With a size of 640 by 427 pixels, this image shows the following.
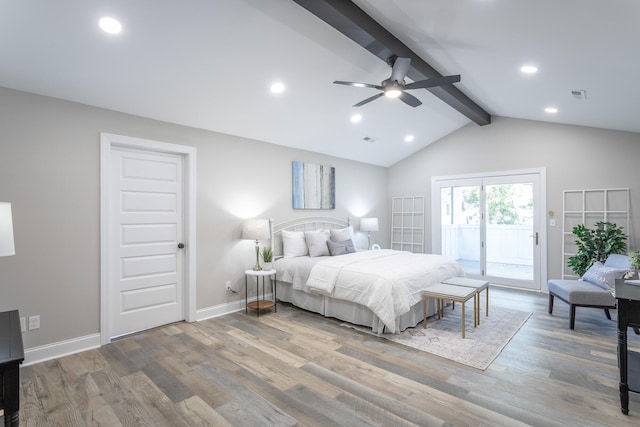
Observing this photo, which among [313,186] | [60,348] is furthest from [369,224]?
[60,348]

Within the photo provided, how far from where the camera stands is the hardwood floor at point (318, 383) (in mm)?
2195

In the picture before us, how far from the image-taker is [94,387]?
2.59 m

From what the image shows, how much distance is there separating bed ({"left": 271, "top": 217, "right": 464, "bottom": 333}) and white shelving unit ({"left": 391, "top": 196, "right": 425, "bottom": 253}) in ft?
6.82

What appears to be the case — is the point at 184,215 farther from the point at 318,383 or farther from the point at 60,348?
the point at 318,383

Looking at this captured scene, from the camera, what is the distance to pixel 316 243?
5.10 meters

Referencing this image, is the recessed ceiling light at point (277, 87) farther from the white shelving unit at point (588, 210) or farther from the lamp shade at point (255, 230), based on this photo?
the white shelving unit at point (588, 210)

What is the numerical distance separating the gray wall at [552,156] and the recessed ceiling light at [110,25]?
5.92 meters

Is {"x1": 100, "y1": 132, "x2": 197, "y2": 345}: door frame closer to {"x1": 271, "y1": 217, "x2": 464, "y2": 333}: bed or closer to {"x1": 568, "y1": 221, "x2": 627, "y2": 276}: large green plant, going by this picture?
{"x1": 271, "y1": 217, "x2": 464, "y2": 333}: bed

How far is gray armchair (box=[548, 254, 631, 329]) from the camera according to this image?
363 cm

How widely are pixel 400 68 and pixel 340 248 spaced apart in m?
2.90

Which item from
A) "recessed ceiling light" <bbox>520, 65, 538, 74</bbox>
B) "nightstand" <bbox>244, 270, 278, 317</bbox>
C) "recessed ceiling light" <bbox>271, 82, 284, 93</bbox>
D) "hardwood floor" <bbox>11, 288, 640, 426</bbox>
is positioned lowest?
"hardwood floor" <bbox>11, 288, 640, 426</bbox>

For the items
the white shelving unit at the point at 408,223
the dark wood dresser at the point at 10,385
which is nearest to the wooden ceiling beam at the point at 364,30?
the dark wood dresser at the point at 10,385

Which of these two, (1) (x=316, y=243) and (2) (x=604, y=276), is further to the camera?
(1) (x=316, y=243)

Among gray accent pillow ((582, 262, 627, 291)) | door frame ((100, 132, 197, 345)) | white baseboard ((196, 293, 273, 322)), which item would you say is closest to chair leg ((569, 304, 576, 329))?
gray accent pillow ((582, 262, 627, 291))
